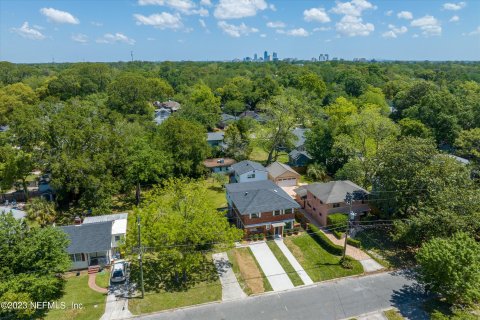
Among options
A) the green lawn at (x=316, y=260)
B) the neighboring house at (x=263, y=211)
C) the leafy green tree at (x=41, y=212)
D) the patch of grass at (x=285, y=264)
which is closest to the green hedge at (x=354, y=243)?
the green lawn at (x=316, y=260)

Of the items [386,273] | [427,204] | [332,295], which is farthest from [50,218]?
[427,204]

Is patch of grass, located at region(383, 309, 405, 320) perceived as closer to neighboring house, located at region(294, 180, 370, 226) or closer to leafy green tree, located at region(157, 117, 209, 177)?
neighboring house, located at region(294, 180, 370, 226)

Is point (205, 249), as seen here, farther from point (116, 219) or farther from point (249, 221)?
point (116, 219)

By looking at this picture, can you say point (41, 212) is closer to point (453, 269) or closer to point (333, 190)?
point (333, 190)

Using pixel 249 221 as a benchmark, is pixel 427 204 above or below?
above

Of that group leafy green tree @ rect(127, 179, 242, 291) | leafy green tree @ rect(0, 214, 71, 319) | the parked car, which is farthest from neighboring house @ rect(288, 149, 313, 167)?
leafy green tree @ rect(0, 214, 71, 319)

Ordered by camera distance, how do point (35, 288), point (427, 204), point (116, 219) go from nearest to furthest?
point (35, 288) < point (427, 204) < point (116, 219)

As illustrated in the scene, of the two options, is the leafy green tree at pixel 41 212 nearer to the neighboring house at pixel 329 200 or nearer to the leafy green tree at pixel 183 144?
the leafy green tree at pixel 183 144

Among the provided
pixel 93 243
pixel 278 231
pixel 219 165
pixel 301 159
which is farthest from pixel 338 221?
pixel 219 165
